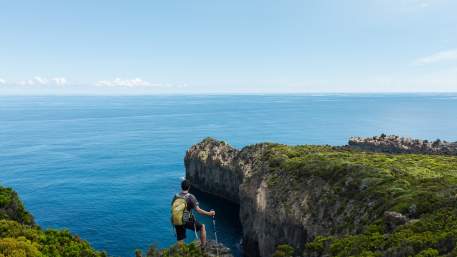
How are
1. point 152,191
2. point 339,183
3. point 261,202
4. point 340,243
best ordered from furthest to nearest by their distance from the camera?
1. point 152,191
2. point 261,202
3. point 339,183
4. point 340,243

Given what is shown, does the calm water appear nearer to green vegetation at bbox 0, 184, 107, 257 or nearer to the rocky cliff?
the rocky cliff

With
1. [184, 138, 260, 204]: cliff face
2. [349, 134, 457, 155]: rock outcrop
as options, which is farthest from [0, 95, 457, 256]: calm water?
[349, 134, 457, 155]: rock outcrop

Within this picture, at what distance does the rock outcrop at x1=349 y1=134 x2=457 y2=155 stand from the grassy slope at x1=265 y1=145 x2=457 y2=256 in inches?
1739

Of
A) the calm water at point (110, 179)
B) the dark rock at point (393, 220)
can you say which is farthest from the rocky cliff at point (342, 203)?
the calm water at point (110, 179)

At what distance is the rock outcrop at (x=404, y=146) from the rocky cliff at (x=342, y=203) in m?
46.0

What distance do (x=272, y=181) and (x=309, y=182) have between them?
8.06 metres

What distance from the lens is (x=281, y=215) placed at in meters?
49.8

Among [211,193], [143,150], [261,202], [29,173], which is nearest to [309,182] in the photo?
[261,202]

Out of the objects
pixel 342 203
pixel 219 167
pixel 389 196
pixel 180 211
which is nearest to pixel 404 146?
pixel 219 167

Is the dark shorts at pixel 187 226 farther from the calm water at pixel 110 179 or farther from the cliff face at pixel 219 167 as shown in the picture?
the cliff face at pixel 219 167

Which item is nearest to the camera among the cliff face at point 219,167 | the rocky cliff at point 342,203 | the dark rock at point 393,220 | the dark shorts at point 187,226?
the dark shorts at point 187,226

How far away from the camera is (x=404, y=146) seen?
103 m

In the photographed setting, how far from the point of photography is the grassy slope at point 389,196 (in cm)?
2484

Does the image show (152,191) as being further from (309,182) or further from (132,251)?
(309,182)
